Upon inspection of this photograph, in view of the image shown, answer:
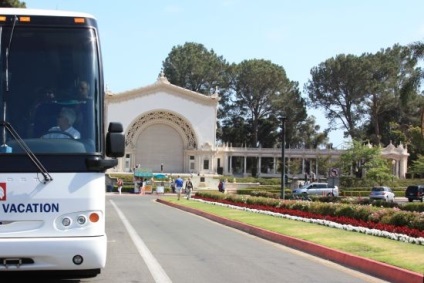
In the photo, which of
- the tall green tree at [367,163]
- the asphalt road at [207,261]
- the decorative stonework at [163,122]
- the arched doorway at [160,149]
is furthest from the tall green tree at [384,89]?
the asphalt road at [207,261]

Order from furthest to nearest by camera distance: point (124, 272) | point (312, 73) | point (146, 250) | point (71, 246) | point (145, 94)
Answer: point (312, 73) < point (145, 94) < point (146, 250) < point (124, 272) < point (71, 246)

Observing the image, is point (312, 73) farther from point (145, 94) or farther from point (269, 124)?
point (145, 94)

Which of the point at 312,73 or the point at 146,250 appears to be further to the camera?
the point at 312,73

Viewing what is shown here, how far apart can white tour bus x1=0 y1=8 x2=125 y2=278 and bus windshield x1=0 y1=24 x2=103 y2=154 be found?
12 mm

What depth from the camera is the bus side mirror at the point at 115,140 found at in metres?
7.67

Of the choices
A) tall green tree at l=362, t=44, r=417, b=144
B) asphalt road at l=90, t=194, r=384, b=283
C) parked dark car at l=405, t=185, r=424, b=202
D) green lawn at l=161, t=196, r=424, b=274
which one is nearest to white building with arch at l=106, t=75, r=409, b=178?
tall green tree at l=362, t=44, r=417, b=144

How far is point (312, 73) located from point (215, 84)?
20795 mm

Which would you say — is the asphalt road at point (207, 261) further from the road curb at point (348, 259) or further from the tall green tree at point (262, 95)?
the tall green tree at point (262, 95)

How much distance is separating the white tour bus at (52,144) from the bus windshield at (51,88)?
0.01 m

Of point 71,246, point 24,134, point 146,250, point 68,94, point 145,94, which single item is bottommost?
point 146,250

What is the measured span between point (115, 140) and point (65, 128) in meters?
0.64

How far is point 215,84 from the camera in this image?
11425 cm

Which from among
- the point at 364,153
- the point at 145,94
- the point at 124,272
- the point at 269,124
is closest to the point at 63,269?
the point at 124,272

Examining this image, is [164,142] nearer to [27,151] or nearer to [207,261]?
[207,261]
